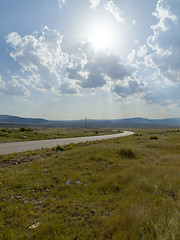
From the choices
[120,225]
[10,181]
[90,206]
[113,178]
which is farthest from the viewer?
[113,178]

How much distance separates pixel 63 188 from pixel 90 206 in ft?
6.93

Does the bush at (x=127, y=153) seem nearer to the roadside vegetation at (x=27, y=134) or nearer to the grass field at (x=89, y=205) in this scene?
the grass field at (x=89, y=205)

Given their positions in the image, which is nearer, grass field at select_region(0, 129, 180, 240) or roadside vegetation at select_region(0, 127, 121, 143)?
grass field at select_region(0, 129, 180, 240)

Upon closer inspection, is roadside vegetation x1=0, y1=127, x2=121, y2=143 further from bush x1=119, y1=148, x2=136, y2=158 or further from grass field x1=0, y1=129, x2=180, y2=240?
grass field x1=0, y1=129, x2=180, y2=240

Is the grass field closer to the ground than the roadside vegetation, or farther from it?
farther from it

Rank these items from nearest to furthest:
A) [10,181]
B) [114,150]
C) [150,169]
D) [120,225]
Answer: [120,225] → [10,181] → [150,169] → [114,150]

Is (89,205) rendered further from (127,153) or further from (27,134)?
(27,134)

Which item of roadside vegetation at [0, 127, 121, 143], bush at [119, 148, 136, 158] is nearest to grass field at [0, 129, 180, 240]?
bush at [119, 148, 136, 158]

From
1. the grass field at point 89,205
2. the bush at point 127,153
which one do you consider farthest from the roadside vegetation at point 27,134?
the grass field at point 89,205

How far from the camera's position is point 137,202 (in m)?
5.37

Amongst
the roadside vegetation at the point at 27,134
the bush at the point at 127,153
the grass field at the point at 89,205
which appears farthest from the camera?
the roadside vegetation at the point at 27,134

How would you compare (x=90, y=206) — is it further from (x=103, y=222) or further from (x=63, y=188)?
(x=63, y=188)

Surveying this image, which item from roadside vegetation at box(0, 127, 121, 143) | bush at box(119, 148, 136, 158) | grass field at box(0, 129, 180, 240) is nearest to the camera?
grass field at box(0, 129, 180, 240)

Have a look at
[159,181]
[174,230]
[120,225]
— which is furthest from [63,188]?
[159,181]
